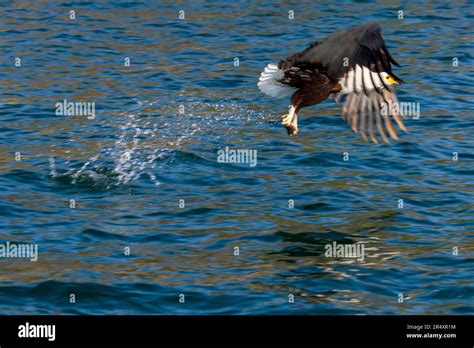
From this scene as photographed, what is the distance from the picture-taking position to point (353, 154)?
15.8 meters

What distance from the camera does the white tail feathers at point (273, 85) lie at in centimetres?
1356

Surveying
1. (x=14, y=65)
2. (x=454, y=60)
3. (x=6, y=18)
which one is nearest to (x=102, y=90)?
(x=14, y=65)

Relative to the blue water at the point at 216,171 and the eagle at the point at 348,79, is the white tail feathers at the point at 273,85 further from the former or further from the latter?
the blue water at the point at 216,171

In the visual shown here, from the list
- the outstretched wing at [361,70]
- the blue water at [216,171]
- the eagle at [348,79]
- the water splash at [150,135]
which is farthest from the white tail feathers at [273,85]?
the water splash at [150,135]

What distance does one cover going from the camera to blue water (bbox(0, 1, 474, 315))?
11.4 meters

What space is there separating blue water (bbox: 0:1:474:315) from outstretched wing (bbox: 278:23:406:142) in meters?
1.33

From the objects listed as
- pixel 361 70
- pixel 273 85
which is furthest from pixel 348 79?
pixel 273 85

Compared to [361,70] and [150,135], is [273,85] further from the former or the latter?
[150,135]

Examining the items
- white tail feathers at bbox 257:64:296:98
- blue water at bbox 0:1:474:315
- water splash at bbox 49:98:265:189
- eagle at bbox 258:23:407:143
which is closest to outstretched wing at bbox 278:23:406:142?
eagle at bbox 258:23:407:143

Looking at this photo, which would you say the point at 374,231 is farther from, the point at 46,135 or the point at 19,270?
the point at 46,135

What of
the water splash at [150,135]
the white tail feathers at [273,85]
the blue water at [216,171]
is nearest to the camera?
the blue water at [216,171]

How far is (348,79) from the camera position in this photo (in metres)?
12.6

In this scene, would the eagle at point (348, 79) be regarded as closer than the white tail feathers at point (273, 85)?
Yes

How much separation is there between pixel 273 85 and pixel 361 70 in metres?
1.70
